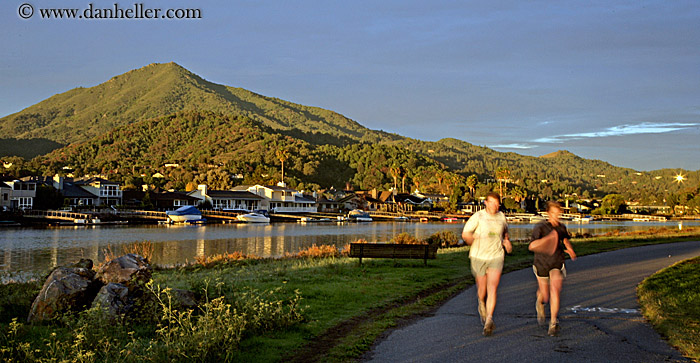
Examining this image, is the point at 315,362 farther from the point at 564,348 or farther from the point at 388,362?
the point at 564,348

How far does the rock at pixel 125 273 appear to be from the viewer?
972 centimetres

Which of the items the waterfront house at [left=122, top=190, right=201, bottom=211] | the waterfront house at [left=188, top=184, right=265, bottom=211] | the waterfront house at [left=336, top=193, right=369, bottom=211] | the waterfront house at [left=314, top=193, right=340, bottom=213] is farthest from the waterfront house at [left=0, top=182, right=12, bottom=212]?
the waterfront house at [left=336, top=193, right=369, bottom=211]

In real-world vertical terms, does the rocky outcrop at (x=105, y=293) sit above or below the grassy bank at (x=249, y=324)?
above

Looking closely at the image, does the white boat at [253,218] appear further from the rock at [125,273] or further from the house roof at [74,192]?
the rock at [125,273]

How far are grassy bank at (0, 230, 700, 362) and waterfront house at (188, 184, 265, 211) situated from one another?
94494 mm

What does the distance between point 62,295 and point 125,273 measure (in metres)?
1.00

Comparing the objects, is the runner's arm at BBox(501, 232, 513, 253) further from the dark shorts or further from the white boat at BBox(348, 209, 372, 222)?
the white boat at BBox(348, 209, 372, 222)

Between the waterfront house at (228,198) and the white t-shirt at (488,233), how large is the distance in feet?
333

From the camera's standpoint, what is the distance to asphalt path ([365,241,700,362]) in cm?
739

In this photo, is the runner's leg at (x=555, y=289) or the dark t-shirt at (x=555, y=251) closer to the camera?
the runner's leg at (x=555, y=289)

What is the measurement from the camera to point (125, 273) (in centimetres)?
981

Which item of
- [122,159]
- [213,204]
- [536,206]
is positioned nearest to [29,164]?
[122,159]

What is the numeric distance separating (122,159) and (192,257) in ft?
533

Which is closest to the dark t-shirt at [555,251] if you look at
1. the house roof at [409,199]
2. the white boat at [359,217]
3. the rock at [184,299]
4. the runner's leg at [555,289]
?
the runner's leg at [555,289]
